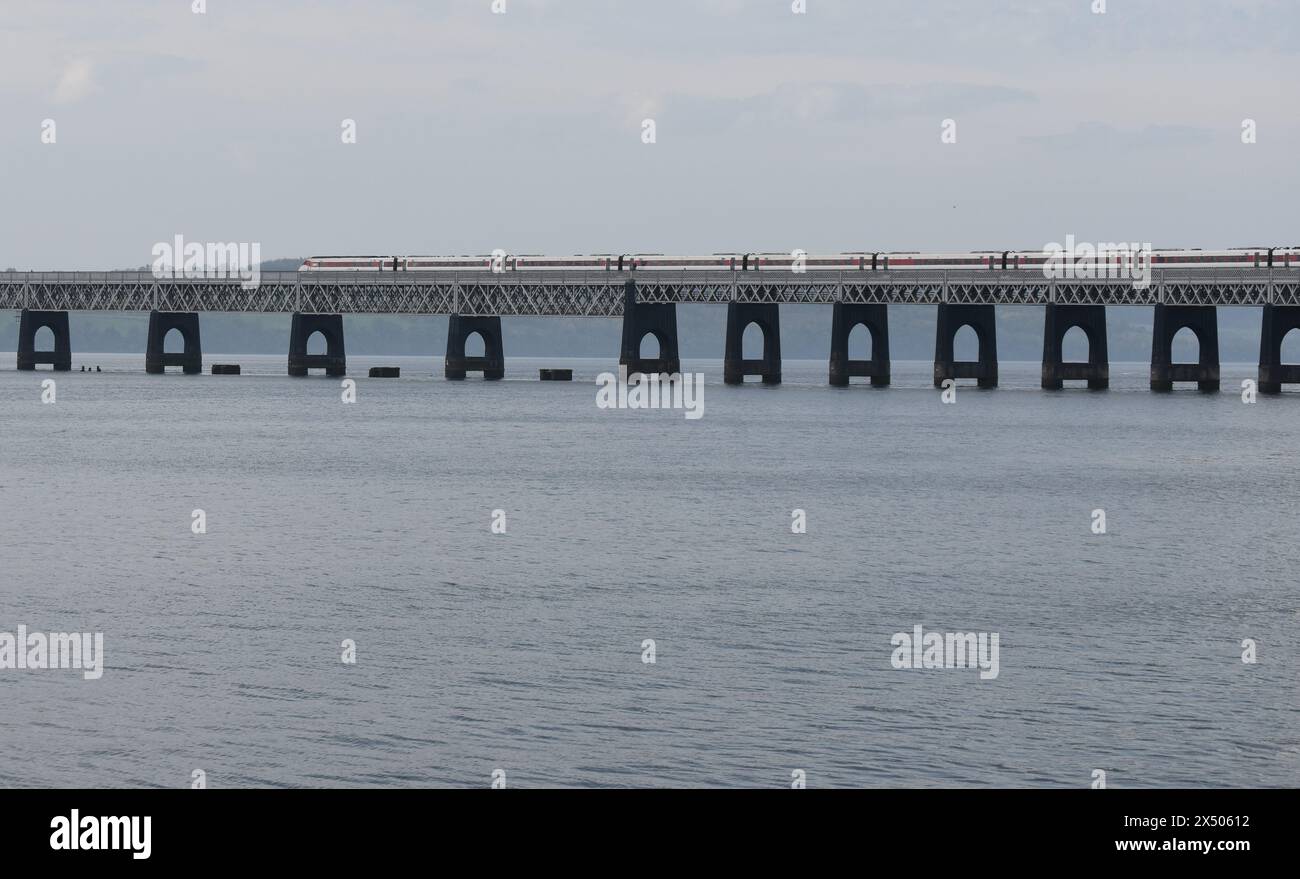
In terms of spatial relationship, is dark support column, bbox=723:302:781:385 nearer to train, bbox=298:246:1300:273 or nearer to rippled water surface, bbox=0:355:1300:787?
train, bbox=298:246:1300:273

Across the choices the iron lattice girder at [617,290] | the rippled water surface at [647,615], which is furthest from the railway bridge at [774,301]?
the rippled water surface at [647,615]

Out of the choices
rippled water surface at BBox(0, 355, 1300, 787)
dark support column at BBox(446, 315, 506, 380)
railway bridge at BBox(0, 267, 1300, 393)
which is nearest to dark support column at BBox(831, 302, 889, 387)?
railway bridge at BBox(0, 267, 1300, 393)

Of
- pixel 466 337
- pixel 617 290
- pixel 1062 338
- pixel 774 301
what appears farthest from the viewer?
pixel 466 337

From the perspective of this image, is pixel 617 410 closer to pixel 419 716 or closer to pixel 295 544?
pixel 295 544

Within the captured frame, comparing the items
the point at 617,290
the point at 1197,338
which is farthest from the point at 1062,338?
the point at 617,290

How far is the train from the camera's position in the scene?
141m

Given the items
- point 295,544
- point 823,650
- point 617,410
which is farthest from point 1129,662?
point 617,410

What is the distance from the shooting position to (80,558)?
51344 mm

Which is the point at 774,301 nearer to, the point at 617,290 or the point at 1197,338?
the point at 617,290

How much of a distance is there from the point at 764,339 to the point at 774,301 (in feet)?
41.4

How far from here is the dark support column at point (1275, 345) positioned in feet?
461

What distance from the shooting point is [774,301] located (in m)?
161

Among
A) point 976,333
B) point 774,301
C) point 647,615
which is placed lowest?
point 647,615
